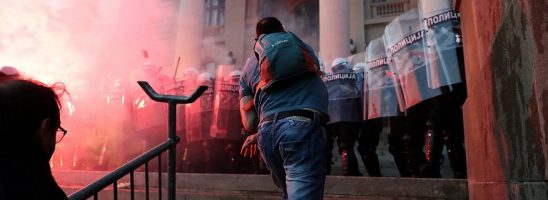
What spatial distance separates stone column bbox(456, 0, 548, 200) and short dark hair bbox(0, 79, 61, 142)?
1.72 m

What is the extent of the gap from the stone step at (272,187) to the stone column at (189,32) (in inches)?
425

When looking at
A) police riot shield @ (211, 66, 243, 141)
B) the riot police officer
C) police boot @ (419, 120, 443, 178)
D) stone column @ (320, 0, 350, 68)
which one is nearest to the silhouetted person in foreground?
police boot @ (419, 120, 443, 178)

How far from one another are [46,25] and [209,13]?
11.7 m

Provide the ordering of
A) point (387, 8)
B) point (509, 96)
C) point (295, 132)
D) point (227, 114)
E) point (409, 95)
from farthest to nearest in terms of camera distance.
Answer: point (387, 8)
point (227, 114)
point (409, 95)
point (295, 132)
point (509, 96)

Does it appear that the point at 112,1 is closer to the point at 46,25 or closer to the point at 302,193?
the point at 46,25

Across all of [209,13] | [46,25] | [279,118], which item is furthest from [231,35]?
[279,118]

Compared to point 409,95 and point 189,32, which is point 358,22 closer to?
point 189,32

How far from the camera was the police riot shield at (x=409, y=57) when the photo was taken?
4.82 metres

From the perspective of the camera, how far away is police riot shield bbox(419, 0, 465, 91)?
4.46 m

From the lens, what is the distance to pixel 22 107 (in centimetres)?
146

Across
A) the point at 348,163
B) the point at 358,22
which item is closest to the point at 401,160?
the point at 348,163

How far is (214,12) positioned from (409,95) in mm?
16938

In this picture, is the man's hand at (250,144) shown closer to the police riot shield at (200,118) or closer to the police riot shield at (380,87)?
the police riot shield at (380,87)

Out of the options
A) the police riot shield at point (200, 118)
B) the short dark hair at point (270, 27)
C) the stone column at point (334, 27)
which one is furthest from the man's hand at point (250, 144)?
the stone column at point (334, 27)
